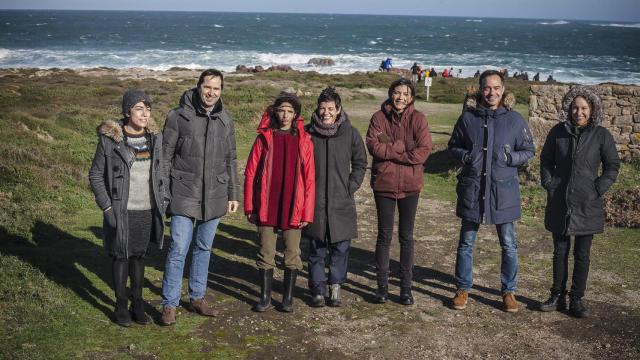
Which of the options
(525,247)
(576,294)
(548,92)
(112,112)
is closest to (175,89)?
(112,112)

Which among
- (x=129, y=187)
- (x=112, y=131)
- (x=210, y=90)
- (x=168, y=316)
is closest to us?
(x=112, y=131)

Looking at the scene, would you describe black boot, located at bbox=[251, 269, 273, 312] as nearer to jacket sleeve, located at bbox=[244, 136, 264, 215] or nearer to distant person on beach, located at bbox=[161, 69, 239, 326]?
jacket sleeve, located at bbox=[244, 136, 264, 215]

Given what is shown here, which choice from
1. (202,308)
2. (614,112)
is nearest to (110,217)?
(202,308)

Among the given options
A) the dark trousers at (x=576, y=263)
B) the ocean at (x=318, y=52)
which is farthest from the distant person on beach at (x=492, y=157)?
the ocean at (x=318, y=52)

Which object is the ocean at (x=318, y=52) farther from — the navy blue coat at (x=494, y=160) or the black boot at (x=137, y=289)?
the black boot at (x=137, y=289)

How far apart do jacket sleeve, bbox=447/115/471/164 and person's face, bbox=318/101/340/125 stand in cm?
107

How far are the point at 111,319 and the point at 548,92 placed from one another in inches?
381

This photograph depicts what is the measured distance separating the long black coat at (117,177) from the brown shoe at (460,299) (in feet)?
8.59

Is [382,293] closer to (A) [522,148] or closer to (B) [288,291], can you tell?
(B) [288,291]

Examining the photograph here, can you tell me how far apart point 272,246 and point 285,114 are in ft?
3.55

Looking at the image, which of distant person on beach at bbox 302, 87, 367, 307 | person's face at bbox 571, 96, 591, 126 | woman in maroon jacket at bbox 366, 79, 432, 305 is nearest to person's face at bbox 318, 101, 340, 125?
distant person on beach at bbox 302, 87, 367, 307

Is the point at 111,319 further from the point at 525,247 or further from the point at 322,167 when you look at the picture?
the point at 525,247

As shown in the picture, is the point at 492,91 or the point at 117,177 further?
the point at 492,91

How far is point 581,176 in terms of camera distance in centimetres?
530
